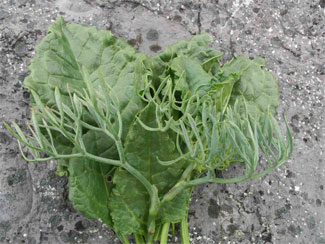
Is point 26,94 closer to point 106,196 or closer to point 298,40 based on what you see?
point 106,196

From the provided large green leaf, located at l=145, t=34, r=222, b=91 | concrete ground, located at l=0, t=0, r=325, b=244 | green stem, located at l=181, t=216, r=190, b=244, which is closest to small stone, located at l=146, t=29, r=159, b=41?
concrete ground, located at l=0, t=0, r=325, b=244

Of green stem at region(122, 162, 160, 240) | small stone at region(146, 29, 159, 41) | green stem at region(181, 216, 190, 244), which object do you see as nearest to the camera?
green stem at region(122, 162, 160, 240)

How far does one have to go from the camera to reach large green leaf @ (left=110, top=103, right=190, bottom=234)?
0.93m

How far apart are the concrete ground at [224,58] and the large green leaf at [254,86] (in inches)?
5.5

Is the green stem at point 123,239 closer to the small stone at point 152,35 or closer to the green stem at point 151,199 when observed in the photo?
the green stem at point 151,199

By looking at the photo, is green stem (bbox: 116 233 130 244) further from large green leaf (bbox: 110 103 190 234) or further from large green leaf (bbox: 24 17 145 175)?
large green leaf (bbox: 24 17 145 175)

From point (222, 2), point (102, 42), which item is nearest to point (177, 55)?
point (102, 42)

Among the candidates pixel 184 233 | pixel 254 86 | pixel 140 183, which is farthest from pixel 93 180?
pixel 254 86

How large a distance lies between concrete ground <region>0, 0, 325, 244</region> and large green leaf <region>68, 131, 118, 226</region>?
4.2 inches

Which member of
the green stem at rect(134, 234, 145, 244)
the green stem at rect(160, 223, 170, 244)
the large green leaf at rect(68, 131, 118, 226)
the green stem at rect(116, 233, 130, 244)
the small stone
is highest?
the small stone

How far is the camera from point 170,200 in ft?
3.14

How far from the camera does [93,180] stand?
3.16ft

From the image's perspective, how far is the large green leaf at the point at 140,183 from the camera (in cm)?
93

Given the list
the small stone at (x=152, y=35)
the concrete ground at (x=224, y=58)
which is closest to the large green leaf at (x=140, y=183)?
the concrete ground at (x=224, y=58)
